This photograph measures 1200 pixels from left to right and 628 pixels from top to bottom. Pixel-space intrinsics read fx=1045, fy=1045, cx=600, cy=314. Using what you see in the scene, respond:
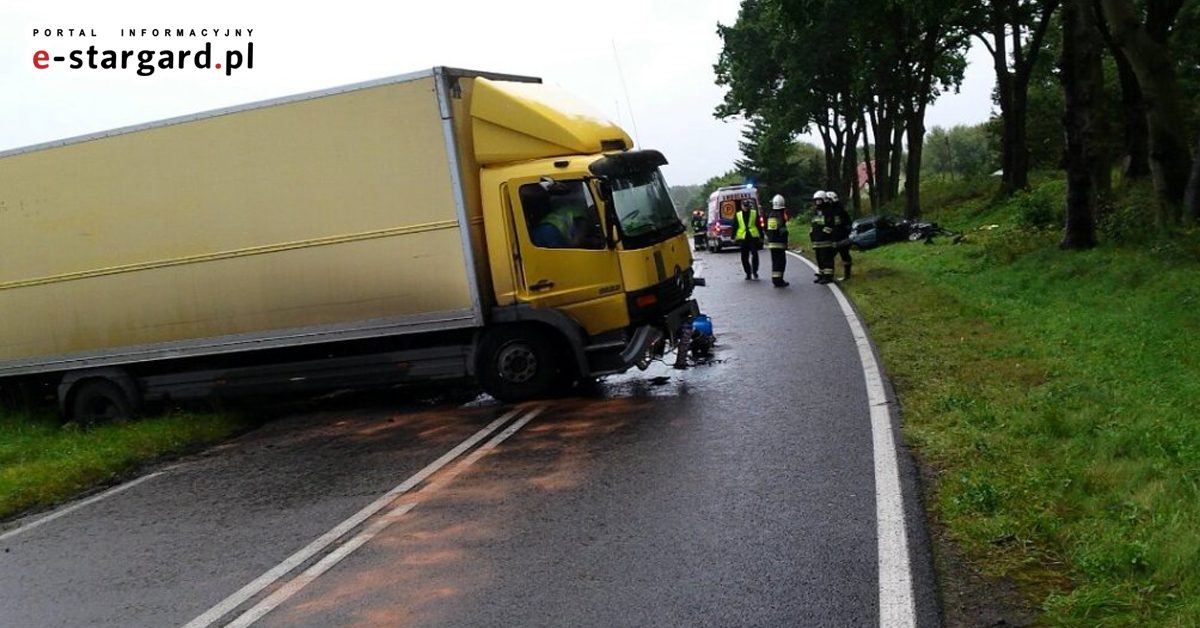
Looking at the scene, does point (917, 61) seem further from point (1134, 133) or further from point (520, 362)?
point (520, 362)

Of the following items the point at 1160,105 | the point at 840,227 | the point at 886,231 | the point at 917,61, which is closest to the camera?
the point at 1160,105

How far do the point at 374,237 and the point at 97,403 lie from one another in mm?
4428

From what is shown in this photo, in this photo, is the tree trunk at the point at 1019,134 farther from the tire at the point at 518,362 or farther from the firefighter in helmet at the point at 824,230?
the tire at the point at 518,362

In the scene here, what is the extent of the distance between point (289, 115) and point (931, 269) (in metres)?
13.5

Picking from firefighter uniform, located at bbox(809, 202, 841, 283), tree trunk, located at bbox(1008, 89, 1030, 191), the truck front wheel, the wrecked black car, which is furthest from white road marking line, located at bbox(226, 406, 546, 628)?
tree trunk, located at bbox(1008, 89, 1030, 191)

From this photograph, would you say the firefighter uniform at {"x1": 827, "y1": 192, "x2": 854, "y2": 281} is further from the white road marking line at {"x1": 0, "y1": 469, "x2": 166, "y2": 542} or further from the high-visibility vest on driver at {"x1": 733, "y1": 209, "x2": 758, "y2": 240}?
the white road marking line at {"x1": 0, "y1": 469, "x2": 166, "y2": 542}

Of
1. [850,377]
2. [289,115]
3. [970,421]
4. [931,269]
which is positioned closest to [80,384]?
[289,115]

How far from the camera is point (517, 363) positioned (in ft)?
35.0

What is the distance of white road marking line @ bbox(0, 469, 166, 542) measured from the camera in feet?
26.6

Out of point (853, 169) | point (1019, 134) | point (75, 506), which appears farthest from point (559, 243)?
point (853, 169)

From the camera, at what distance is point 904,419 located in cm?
816

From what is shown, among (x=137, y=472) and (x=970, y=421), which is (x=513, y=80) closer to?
(x=137, y=472)

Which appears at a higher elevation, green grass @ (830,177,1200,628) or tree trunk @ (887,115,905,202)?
tree trunk @ (887,115,905,202)

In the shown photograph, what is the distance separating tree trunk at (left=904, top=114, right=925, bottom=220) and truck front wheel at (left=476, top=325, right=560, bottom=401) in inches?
1007
